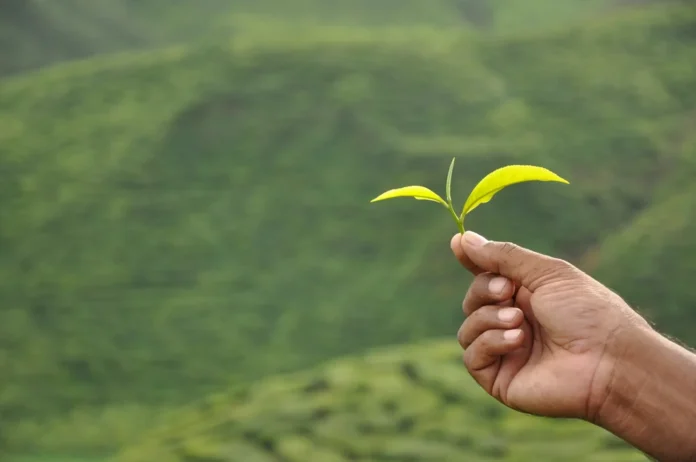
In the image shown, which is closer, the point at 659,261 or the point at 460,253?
the point at 460,253

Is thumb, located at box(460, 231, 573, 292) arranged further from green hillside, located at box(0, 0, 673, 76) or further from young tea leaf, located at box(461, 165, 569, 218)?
green hillside, located at box(0, 0, 673, 76)

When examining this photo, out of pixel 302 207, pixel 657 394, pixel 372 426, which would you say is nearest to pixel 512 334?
pixel 657 394

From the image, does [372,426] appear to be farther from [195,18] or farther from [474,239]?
[195,18]

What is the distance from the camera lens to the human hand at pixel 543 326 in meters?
0.73

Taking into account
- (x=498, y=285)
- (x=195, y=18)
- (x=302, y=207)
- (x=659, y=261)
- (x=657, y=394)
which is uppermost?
(x=195, y=18)

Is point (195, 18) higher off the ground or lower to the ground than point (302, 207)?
higher

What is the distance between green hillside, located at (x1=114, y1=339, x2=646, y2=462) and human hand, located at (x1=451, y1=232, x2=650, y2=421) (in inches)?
38.3

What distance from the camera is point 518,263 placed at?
2.45 feet

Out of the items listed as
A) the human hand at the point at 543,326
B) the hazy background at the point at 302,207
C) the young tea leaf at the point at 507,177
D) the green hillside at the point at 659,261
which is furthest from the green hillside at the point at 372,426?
the young tea leaf at the point at 507,177

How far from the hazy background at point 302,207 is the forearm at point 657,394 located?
1.00m

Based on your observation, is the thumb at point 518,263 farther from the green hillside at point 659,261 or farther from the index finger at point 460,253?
the green hillside at point 659,261

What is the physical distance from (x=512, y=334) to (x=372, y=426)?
1051 millimetres

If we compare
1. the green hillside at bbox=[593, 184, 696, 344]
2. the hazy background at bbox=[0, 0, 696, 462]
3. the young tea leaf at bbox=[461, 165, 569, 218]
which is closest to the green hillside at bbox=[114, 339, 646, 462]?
the hazy background at bbox=[0, 0, 696, 462]

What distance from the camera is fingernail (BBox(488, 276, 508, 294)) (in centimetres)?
74
